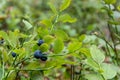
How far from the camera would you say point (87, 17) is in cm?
332

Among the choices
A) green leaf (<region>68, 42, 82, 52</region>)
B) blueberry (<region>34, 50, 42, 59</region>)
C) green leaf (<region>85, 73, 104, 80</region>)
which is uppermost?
blueberry (<region>34, 50, 42, 59</region>)

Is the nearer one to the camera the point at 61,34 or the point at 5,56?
the point at 5,56

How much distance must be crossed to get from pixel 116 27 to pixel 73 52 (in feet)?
0.86

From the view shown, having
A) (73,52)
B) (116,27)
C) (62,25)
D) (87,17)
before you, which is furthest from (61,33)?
(87,17)

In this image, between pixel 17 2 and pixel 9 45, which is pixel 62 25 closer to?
pixel 17 2

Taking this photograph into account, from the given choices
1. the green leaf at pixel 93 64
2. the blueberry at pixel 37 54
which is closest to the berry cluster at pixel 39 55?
the blueberry at pixel 37 54

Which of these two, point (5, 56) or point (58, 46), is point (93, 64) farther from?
point (5, 56)

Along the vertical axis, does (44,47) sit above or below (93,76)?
above

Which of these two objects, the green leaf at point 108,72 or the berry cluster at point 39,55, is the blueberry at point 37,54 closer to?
the berry cluster at point 39,55

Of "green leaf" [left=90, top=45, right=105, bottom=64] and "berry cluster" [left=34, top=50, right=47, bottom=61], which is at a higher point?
"berry cluster" [left=34, top=50, right=47, bottom=61]

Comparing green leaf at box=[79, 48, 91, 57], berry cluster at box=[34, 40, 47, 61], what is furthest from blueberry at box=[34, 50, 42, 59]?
green leaf at box=[79, 48, 91, 57]

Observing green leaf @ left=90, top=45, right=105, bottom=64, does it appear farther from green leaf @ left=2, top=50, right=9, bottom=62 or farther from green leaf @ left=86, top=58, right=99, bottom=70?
green leaf @ left=2, top=50, right=9, bottom=62

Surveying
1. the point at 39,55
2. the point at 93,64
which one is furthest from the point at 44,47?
the point at 93,64

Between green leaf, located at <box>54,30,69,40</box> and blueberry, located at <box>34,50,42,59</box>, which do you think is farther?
green leaf, located at <box>54,30,69,40</box>
